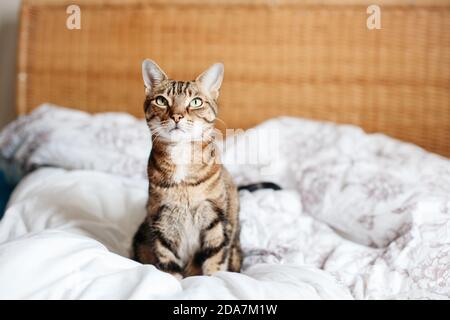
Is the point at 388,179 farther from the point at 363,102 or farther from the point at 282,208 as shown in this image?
the point at 363,102

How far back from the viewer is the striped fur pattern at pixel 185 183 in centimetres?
102

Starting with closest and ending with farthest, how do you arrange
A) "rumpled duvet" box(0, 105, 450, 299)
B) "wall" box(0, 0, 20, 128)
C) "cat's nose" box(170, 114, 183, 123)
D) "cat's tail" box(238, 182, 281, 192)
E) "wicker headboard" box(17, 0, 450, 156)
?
1. "rumpled duvet" box(0, 105, 450, 299)
2. "cat's nose" box(170, 114, 183, 123)
3. "cat's tail" box(238, 182, 281, 192)
4. "wicker headboard" box(17, 0, 450, 156)
5. "wall" box(0, 0, 20, 128)

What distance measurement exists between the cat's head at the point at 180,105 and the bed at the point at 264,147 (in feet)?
1.06

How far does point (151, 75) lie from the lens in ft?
3.48

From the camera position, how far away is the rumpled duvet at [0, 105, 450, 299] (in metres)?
0.79

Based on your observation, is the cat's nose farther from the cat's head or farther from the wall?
the wall

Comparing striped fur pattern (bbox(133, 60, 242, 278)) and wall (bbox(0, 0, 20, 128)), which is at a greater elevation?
wall (bbox(0, 0, 20, 128))

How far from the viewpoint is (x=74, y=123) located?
5.77 feet

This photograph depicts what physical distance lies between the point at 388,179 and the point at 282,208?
0.35 m

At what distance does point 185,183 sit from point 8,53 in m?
1.85

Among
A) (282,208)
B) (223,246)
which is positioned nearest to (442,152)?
(282,208)

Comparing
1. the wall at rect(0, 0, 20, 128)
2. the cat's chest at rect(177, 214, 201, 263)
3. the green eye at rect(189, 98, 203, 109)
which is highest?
the wall at rect(0, 0, 20, 128)

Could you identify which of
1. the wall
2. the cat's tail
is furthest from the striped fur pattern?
the wall
